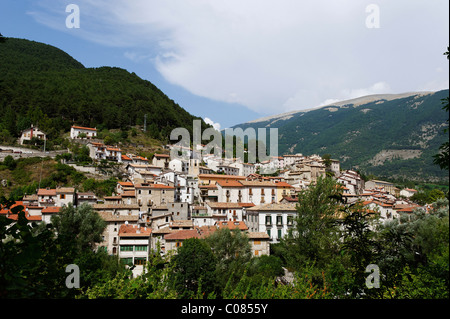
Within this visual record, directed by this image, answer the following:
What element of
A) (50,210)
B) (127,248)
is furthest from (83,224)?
(50,210)

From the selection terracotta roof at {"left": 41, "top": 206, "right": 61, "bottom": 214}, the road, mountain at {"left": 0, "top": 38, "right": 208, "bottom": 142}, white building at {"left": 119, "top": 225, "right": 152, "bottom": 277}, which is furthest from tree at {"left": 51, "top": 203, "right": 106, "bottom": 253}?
mountain at {"left": 0, "top": 38, "right": 208, "bottom": 142}

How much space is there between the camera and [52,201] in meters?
35.3

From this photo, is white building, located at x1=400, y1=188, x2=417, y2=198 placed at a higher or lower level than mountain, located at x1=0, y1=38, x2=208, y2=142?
lower

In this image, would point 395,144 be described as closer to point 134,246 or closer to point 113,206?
point 113,206

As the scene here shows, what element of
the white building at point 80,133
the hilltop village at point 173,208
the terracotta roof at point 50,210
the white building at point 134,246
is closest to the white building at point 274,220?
the hilltop village at point 173,208

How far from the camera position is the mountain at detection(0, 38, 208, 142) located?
233ft

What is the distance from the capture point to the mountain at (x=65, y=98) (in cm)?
7094

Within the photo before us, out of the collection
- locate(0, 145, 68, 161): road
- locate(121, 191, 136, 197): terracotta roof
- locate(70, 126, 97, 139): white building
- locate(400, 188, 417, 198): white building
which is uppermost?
locate(70, 126, 97, 139): white building

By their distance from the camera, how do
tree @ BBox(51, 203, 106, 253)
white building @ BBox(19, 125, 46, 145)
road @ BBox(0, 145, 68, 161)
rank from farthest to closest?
white building @ BBox(19, 125, 46, 145) → road @ BBox(0, 145, 68, 161) → tree @ BBox(51, 203, 106, 253)

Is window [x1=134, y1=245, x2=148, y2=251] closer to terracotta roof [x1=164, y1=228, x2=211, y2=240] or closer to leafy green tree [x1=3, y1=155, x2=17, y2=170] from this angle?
terracotta roof [x1=164, y1=228, x2=211, y2=240]

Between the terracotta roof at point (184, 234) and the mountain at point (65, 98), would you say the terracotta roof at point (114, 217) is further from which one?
the mountain at point (65, 98)
